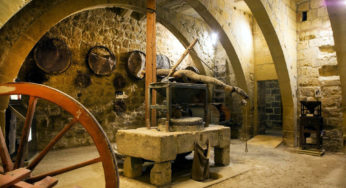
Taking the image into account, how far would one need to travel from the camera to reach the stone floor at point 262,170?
3635 millimetres

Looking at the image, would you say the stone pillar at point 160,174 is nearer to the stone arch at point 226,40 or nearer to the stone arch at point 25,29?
the stone arch at point 25,29

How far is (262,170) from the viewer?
171 inches

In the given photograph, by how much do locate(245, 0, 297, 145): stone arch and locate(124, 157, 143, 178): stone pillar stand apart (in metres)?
4.37

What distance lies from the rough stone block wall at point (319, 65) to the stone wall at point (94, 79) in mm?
4846

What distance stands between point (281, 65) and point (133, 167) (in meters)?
4.92

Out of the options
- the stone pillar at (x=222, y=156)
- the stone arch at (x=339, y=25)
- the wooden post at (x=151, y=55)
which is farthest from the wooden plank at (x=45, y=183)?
the stone arch at (x=339, y=25)

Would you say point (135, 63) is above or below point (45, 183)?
above

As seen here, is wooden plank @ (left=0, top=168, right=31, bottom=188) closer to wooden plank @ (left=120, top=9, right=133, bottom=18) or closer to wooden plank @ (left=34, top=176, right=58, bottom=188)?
wooden plank @ (left=34, top=176, right=58, bottom=188)

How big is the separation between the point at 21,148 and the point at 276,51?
621 cm

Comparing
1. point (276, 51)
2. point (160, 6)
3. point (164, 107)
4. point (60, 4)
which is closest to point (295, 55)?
point (276, 51)

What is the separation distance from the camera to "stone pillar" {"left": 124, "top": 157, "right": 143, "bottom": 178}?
12.5 feet

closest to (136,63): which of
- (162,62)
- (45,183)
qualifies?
(162,62)

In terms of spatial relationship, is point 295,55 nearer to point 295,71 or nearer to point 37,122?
point 295,71

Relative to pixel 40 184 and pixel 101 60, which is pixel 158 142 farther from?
pixel 101 60
